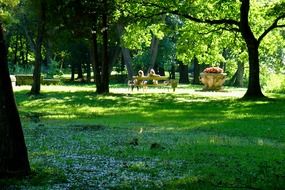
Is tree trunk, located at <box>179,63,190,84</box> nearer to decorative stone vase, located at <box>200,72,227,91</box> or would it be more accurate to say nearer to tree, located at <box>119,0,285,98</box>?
decorative stone vase, located at <box>200,72,227,91</box>

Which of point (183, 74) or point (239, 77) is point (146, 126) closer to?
point (239, 77)

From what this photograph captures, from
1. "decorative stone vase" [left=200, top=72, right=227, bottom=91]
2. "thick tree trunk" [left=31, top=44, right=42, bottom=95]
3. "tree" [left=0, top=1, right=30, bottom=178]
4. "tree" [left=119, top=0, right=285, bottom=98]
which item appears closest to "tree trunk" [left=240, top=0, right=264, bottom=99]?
"tree" [left=119, top=0, right=285, bottom=98]

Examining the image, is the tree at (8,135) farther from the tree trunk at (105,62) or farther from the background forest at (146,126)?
the tree trunk at (105,62)

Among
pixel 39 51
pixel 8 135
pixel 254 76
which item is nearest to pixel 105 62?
pixel 39 51

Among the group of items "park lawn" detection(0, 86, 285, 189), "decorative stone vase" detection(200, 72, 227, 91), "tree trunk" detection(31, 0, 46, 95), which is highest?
"tree trunk" detection(31, 0, 46, 95)

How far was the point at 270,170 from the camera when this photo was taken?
9.16 metres

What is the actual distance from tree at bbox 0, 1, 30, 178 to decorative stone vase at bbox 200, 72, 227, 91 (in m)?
34.4

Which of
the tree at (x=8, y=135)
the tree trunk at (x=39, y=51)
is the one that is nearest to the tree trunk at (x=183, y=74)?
the tree trunk at (x=39, y=51)

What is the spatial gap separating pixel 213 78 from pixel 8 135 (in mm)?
35037

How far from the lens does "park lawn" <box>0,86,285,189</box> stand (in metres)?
8.11

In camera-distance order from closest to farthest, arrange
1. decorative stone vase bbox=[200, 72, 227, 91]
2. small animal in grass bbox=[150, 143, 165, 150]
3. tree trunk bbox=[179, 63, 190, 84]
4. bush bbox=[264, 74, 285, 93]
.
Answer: small animal in grass bbox=[150, 143, 165, 150] → decorative stone vase bbox=[200, 72, 227, 91] → bush bbox=[264, 74, 285, 93] → tree trunk bbox=[179, 63, 190, 84]

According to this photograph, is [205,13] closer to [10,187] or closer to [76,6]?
[76,6]

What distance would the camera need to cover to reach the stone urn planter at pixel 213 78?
42081 millimetres

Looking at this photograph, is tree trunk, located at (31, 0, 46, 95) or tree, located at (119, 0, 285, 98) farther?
tree trunk, located at (31, 0, 46, 95)
